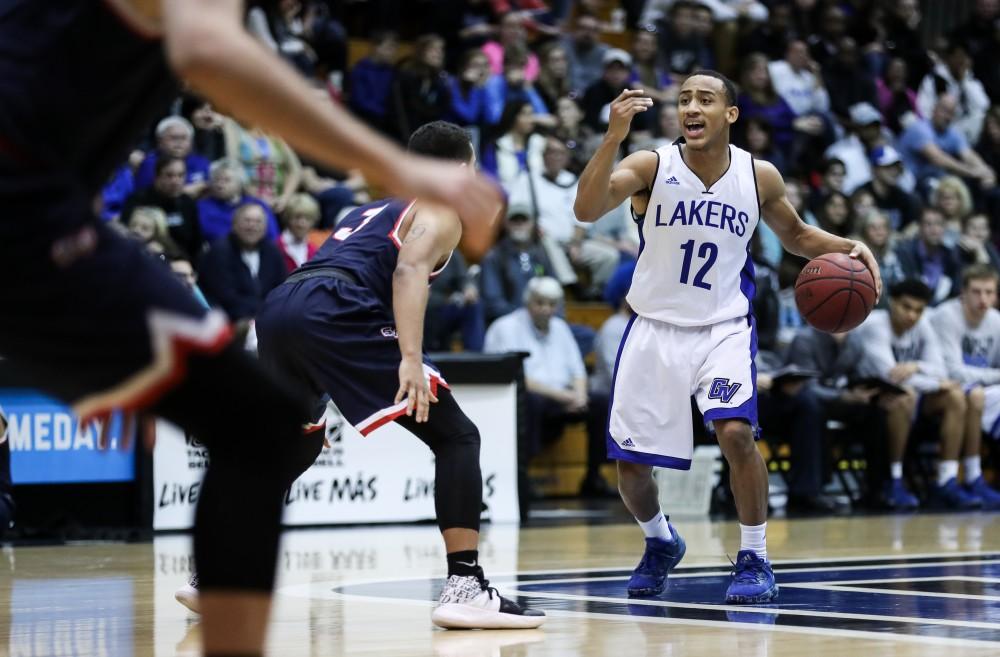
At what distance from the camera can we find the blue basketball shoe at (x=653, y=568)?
21.1 ft

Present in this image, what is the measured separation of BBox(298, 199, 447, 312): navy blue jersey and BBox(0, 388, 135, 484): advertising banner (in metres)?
3.99

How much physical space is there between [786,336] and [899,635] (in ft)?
28.2

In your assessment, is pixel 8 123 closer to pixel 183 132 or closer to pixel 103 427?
pixel 103 427

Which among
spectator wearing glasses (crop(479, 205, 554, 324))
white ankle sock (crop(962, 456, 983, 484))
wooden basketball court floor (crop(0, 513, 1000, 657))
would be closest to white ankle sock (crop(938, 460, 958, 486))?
white ankle sock (crop(962, 456, 983, 484))

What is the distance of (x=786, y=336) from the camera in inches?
530

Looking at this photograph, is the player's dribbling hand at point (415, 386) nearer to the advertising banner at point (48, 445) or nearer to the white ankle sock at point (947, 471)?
the advertising banner at point (48, 445)

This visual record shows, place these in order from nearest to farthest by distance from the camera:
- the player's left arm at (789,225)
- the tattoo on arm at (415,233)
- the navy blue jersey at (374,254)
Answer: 1. the tattoo on arm at (415,233)
2. the navy blue jersey at (374,254)
3. the player's left arm at (789,225)

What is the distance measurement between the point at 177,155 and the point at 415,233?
6.81 meters

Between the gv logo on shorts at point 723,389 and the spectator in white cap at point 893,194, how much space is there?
10425 mm

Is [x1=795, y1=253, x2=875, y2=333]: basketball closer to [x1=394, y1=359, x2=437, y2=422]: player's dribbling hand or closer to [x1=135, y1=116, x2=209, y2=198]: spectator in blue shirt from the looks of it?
[x1=394, y1=359, x2=437, y2=422]: player's dribbling hand

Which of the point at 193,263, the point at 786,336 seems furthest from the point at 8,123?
the point at 786,336

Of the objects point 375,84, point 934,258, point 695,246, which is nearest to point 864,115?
point 934,258

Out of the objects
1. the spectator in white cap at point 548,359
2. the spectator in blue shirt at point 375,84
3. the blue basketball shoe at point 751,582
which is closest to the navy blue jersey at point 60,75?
the blue basketball shoe at point 751,582

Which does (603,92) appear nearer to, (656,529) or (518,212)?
(518,212)
